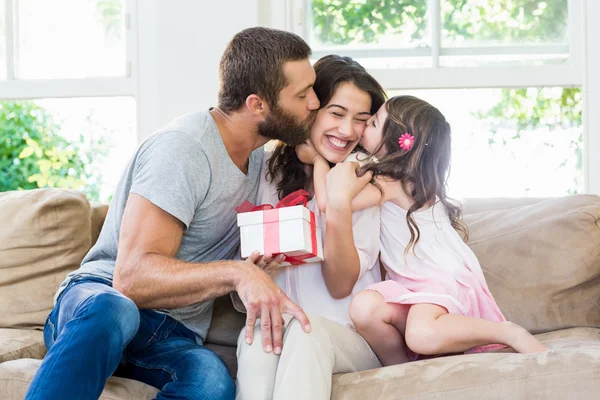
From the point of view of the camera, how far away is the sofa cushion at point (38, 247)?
7.47 ft

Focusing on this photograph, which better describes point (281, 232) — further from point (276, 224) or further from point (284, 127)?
point (284, 127)

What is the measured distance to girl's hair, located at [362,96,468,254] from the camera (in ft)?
6.77

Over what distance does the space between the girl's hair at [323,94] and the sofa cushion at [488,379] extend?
668 millimetres

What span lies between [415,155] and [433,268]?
0.31 meters

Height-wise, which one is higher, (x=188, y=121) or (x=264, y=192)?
(x=188, y=121)

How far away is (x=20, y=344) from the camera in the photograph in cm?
203

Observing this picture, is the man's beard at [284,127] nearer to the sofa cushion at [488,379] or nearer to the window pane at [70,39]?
the sofa cushion at [488,379]

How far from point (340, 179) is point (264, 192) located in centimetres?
28

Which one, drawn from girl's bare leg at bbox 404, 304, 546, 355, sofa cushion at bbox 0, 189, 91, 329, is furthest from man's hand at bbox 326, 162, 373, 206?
sofa cushion at bbox 0, 189, 91, 329

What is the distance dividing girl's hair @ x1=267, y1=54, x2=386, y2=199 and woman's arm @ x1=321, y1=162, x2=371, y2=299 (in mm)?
191

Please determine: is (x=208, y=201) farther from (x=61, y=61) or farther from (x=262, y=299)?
(x=61, y=61)

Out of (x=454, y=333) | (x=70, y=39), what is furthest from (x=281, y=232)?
(x=70, y=39)

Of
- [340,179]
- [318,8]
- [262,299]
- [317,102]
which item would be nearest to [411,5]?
[318,8]

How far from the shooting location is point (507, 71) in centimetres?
291
